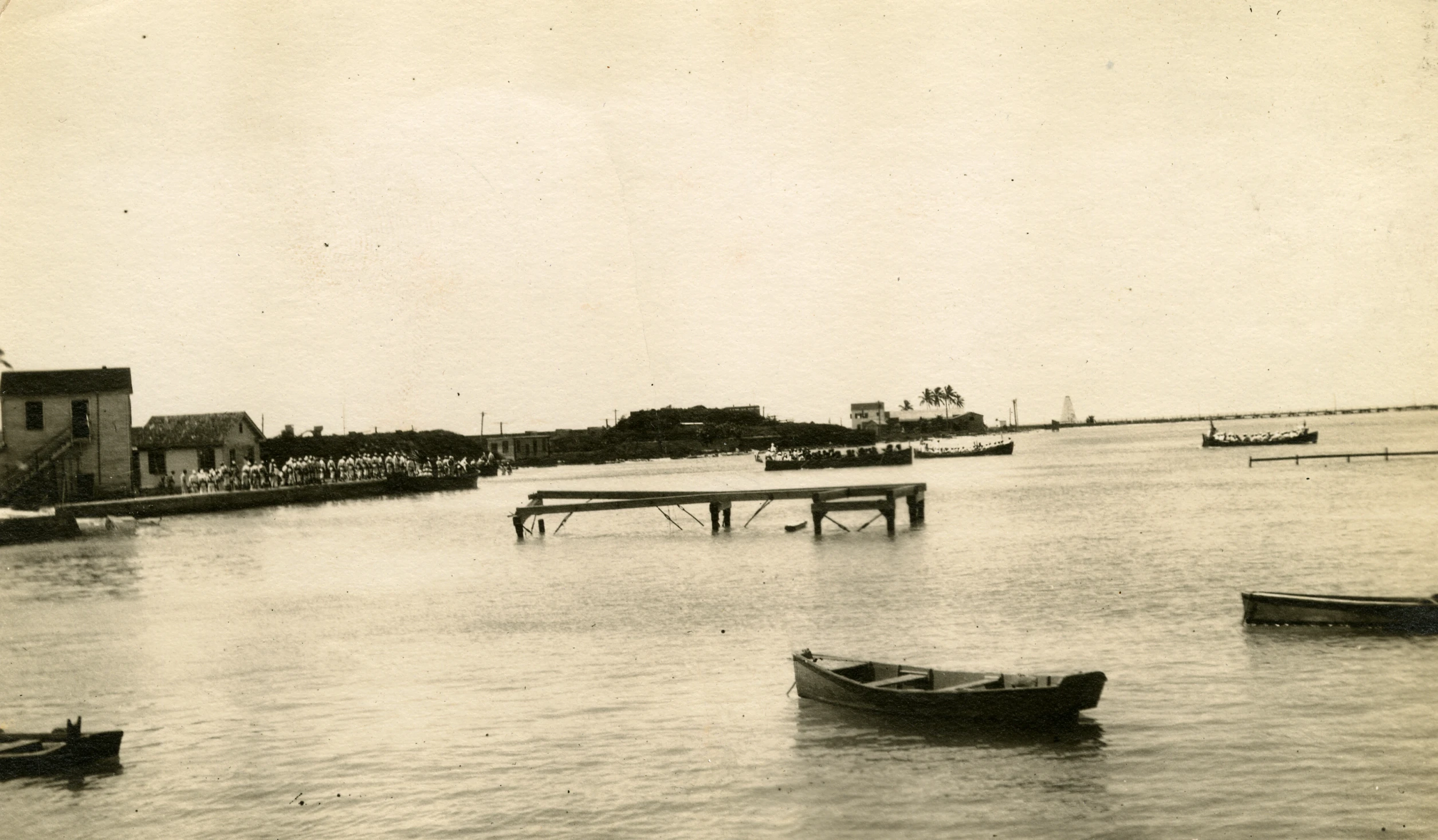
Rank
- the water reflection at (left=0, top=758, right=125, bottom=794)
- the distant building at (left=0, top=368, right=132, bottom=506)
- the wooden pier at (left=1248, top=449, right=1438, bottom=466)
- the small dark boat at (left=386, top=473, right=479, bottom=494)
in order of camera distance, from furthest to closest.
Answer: the small dark boat at (left=386, top=473, right=479, bottom=494)
the wooden pier at (left=1248, top=449, right=1438, bottom=466)
the distant building at (left=0, top=368, right=132, bottom=506)
the water reflection at (left=0, top=758, right=125, bottom=794)

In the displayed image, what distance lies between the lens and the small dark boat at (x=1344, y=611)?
24.0 metres

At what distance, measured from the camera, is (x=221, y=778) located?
17359mm

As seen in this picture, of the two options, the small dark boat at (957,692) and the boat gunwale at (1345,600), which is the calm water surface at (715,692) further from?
the boat gunwale at (1345,600)

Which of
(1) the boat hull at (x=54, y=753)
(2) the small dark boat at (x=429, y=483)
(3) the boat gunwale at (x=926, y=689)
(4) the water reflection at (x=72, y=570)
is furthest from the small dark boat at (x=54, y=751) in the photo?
(2) the small dark boat at (x=429, y=483)

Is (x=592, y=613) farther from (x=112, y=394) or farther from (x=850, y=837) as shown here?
(x=112, y=394)

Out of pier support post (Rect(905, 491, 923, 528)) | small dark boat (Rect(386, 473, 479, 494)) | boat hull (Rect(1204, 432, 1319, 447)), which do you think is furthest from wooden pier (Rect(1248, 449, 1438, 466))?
small dark boat (Rect(386, 473, 479, 494))

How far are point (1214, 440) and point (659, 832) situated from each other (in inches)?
5772

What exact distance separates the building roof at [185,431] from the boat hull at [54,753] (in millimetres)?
78600

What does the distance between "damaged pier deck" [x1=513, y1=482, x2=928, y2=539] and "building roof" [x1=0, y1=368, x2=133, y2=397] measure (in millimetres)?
24760

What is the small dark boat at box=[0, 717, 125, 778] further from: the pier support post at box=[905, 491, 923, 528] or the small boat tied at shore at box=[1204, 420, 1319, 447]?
the small boat tied at shore at box=[1204, 420, 1319, 447]

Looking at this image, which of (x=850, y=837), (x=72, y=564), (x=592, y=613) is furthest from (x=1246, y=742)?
(x=72, y=564)

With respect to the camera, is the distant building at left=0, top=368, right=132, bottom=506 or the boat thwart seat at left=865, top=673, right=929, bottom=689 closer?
the boat thwart seat at left=865, top=673, right=929, bottom=689

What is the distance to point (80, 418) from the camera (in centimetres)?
6812

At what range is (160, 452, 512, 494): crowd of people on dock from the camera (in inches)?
3595
